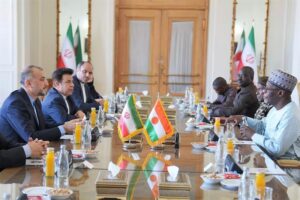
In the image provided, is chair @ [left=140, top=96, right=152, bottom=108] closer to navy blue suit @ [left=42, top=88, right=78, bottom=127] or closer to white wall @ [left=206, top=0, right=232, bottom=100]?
navy blue suit @ [left=42, top=88, right=78, bottom=127]

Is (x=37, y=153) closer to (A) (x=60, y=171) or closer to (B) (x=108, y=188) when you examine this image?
(A) (x=60, y=171)

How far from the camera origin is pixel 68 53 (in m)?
8.52

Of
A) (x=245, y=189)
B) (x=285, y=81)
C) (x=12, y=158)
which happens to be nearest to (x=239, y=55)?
(x=285, y=81)

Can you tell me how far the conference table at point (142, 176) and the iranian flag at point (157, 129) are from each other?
0.07m

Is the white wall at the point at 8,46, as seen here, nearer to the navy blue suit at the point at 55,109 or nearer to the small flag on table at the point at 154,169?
the navy blue suit at the point at 55,109

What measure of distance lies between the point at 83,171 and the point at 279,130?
1.47 meters

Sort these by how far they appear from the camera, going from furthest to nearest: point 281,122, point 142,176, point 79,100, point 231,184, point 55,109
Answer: point 79,100
point 55,109
point 281,122
point 142,176
point 231,184

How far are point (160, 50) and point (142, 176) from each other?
6565 millimetres

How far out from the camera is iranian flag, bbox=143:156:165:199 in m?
2.06

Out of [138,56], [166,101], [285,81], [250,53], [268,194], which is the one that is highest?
[250,53]

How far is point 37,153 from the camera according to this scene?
257 centimetres

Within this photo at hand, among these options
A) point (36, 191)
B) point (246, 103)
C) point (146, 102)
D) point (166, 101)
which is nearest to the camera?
point (36, 191)

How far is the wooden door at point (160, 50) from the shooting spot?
8.63 meters

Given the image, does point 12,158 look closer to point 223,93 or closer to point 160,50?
point 223,93
